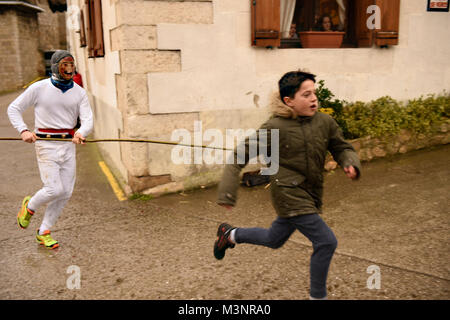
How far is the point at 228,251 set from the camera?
393cm

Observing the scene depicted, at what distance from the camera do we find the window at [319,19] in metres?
5.83

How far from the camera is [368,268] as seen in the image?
11.5 ft

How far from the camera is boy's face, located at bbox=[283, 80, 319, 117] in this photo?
2820 mm

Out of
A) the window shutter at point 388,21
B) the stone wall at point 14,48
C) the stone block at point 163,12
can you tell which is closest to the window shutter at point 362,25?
the window shutter at point 388,21

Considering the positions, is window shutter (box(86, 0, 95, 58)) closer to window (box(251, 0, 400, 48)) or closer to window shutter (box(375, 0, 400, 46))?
window (box(251, 0, 400, 48))

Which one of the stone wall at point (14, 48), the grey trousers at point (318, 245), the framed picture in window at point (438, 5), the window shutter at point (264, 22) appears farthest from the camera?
the stone wall at point (14, 48)

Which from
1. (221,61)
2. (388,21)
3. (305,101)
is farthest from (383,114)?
(305,101)

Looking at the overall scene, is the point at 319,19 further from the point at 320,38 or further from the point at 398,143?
the point at 398,143

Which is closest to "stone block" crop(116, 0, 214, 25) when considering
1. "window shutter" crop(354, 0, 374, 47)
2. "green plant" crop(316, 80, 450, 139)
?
"green plant" crop(316, 80, 450, 139)

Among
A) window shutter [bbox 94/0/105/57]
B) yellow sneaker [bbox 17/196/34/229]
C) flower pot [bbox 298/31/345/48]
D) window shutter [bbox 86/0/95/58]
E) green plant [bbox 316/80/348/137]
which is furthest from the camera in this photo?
window shutter [bbox 86/0/95/58]

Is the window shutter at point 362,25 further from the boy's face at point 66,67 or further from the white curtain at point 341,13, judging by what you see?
the boy's face at point 66,67

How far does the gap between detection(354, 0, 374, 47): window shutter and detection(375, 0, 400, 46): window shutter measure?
13cm

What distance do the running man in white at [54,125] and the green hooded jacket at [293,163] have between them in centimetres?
180

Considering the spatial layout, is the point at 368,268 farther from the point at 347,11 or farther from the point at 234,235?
the point at 347,11
